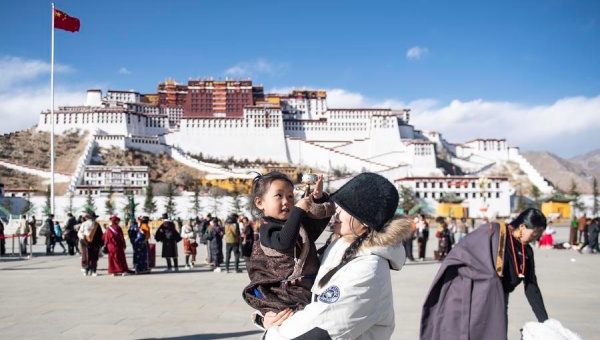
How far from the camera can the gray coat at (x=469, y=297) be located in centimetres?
279

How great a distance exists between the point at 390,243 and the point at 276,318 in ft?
1.97

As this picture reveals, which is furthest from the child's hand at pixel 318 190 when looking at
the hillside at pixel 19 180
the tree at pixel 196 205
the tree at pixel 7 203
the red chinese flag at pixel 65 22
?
the hillside at pixel 19 180

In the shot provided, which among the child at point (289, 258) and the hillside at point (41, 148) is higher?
the hillside at point (41, 148)

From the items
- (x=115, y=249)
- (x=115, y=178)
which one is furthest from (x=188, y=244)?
(x=115, y=178)

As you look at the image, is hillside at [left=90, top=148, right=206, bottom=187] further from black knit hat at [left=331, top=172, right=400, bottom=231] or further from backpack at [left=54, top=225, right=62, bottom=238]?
black knit hat at [left=331, top=172, right=400, bottom=231]

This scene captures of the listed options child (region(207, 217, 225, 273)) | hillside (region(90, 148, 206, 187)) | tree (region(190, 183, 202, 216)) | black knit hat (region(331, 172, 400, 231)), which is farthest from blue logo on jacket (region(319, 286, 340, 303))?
hillside (region(90, 148, 206, 187))

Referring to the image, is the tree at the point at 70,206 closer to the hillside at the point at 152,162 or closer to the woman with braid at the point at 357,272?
the hillside at the point at 152,162

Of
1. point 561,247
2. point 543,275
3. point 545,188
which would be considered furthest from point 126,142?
point 543,275

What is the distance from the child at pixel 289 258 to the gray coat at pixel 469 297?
93cm

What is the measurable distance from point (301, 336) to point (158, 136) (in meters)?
81.3

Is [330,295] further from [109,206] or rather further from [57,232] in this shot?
[109,206]

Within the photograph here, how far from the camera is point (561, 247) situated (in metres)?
18.0

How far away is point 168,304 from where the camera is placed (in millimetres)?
7340

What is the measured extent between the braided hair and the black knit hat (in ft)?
0.20
